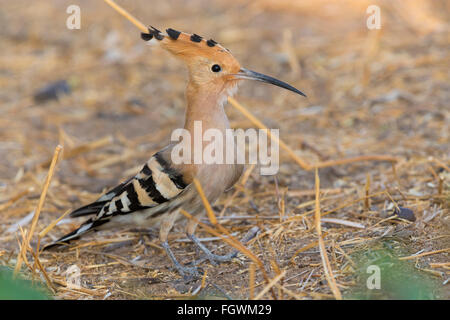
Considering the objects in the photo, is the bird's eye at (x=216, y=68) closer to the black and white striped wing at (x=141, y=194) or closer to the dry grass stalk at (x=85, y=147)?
the black and white striped wing at (x=141, y=194)

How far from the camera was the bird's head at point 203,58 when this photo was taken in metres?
2.77

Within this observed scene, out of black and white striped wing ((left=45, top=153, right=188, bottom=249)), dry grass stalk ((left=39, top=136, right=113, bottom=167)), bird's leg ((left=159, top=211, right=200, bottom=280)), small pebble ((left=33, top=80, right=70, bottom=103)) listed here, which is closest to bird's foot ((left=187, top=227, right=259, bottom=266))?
bird's leg ((left=159, top=211, right=200, bottom=280))

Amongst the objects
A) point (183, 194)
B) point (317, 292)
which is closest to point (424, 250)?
point (317, 292)

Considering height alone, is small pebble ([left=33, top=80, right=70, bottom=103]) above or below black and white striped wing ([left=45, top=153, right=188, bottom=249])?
above

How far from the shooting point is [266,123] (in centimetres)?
453

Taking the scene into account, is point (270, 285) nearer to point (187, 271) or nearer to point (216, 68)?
point (187, 271)

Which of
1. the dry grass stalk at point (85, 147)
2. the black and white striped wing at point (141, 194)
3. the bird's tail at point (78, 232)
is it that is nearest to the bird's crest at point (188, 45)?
the black and white striped wing at point (141, 194)

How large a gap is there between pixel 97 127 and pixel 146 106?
0.50 m

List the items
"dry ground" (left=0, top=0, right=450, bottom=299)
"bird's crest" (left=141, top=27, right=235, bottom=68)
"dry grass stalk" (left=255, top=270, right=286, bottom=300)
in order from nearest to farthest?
"dry grass stalk" (left=255, top=270, right=286, bottom=300) → "dry ground" (left=0, top=0, right=450, bottom=299) → "bird's crest" (left=141, top=27, right=235, bottom=68)

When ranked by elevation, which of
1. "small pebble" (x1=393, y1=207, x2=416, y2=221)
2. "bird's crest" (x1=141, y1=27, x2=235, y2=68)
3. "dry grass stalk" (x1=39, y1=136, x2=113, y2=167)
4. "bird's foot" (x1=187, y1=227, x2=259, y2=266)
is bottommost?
"bird's foot" (x1=187, y1=227, x2=259, y2=266)

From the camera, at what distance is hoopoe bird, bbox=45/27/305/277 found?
277 centimetres

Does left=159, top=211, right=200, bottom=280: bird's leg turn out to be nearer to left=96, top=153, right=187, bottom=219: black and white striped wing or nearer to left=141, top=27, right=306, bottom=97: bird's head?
left=96, top=153, right=187, bottom=219: black and white striped wing

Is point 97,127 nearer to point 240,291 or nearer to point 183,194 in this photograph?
point 183,194

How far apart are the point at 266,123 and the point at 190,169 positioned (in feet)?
6.12
